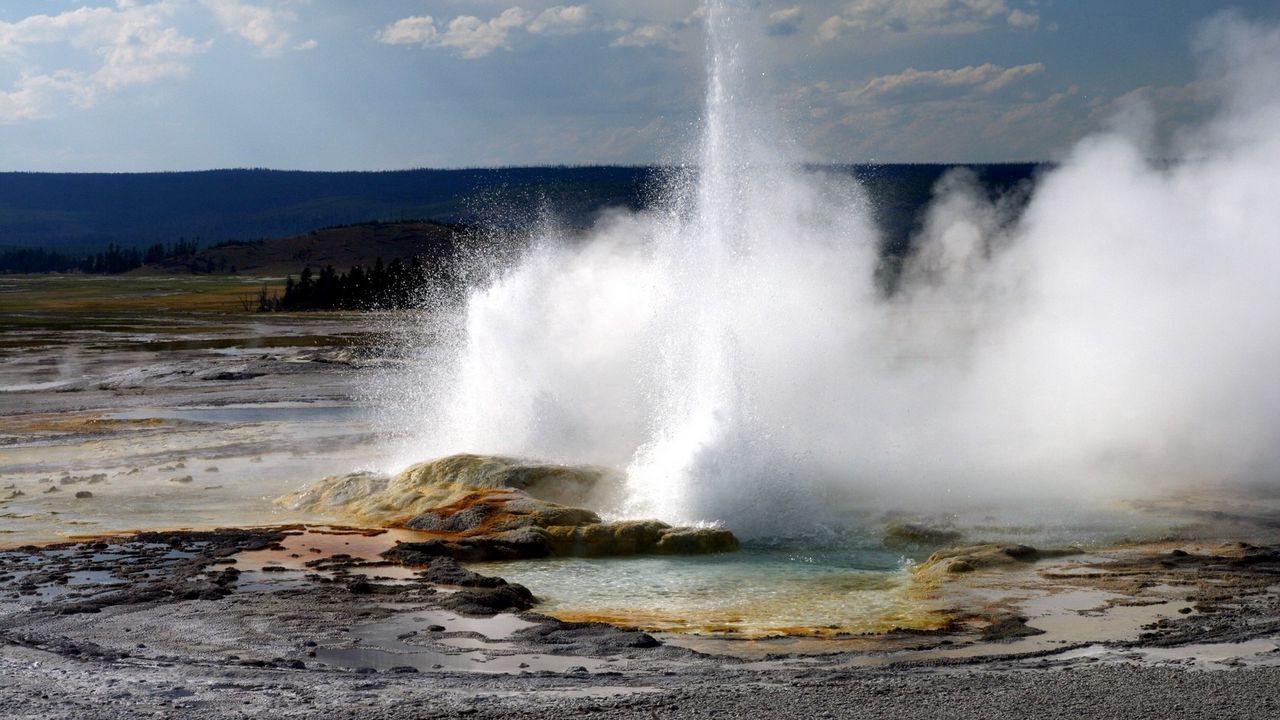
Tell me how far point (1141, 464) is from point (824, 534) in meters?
6.62

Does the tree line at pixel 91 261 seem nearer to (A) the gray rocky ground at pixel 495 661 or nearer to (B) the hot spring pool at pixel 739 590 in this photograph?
(B) the hot spring pool at pixel 739 590

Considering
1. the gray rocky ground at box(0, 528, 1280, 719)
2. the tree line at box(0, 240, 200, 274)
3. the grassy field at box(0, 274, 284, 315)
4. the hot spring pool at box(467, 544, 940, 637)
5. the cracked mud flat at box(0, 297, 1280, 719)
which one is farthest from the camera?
the tree line at box(0, 240, 200, 274)

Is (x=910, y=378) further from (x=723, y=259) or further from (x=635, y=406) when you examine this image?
(x=723, y=259)

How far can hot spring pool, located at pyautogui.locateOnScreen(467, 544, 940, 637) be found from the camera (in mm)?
11164

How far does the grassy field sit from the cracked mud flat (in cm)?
5940

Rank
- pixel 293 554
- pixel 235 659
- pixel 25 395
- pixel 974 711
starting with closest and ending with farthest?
pixel 974 711, pixel 235 659, pixel 293 554, pixel 25 395

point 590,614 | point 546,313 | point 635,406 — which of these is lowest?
point 590,614

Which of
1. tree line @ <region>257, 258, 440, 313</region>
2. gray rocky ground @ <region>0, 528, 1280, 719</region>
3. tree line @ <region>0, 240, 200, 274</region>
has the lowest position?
gray rocky ground @ <region>0, 528, 1280, 719</region>

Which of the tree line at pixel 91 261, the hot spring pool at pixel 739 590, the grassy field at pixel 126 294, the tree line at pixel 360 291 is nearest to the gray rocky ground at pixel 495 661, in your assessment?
the hot spring pool at pixel 739 590

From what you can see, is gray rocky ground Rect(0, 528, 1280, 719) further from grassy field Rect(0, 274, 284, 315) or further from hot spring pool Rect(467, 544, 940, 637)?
grassy field Rect(0, 274, 284, 315)

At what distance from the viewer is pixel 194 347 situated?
50.7m

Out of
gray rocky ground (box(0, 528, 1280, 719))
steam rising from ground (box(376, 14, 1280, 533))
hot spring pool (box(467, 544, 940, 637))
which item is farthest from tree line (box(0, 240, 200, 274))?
gray rocky ground (box(0, 528, 1280, 719))

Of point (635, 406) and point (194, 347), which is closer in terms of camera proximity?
point (635, 406)

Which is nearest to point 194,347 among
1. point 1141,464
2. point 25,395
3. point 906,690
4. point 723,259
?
point 25,395
